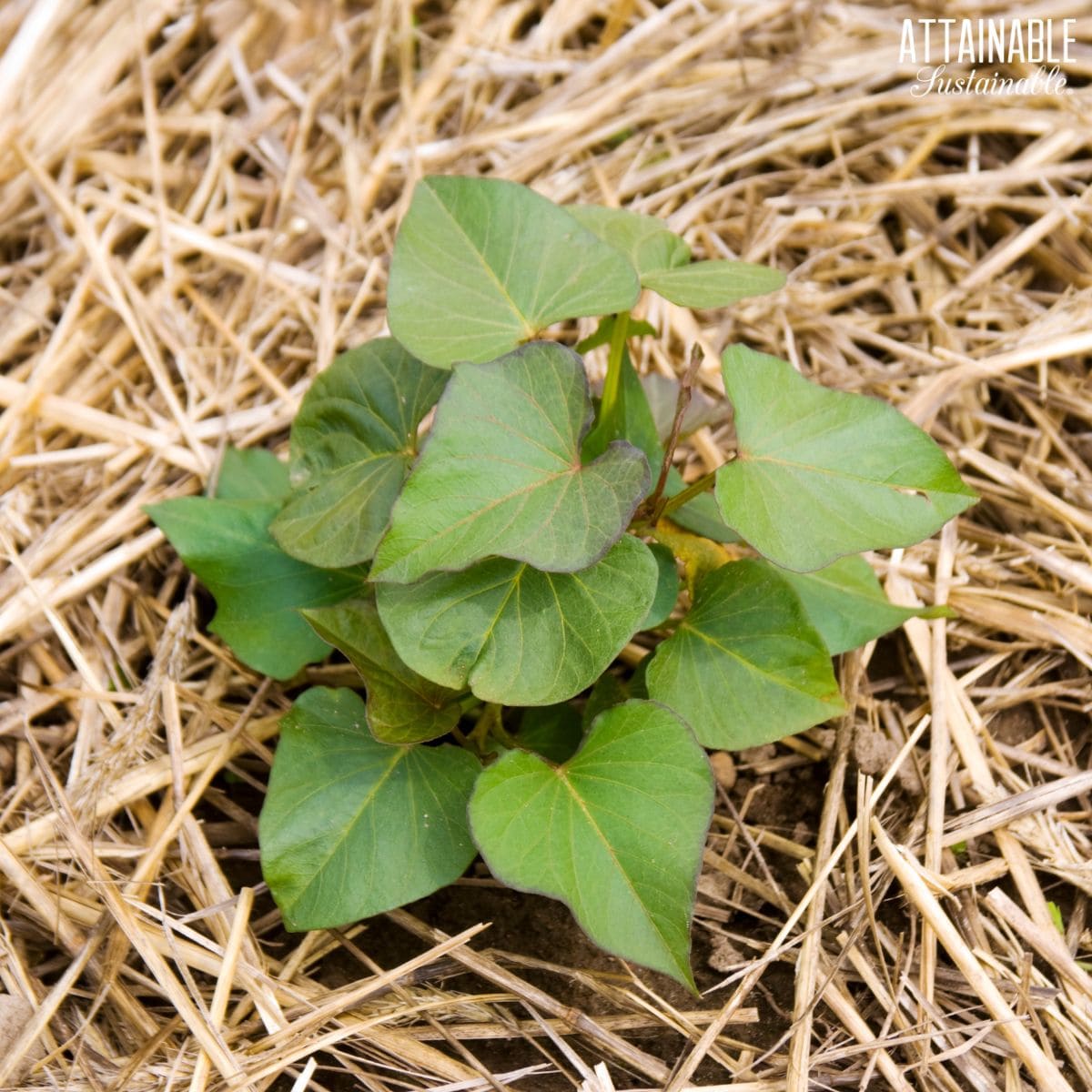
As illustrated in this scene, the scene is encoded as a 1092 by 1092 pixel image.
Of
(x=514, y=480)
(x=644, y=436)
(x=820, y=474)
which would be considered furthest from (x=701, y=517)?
(x=514, y=480)

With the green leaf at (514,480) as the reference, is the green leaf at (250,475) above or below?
below

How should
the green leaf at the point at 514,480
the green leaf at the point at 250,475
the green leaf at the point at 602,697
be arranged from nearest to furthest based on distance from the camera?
the green leaf at the point at 514,480 < the green leaf at the point at 602,697 < the green leaf at the point at 250,475

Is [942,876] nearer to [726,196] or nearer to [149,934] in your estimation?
[149,934]

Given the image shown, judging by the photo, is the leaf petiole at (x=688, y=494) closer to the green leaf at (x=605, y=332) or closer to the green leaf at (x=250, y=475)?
the green leaf at (x=605, y=332)

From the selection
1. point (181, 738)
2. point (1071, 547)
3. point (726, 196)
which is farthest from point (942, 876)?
point (726, 196)

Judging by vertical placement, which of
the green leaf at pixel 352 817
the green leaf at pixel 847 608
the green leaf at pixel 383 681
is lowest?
the green leaf at pixel 847 608

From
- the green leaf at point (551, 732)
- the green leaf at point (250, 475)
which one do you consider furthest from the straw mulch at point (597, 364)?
the green leaf at point (551, 732)

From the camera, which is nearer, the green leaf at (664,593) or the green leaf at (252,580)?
the green leaf at (664,593)
